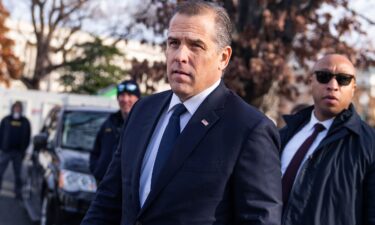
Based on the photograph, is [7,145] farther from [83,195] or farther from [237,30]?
[237,30]

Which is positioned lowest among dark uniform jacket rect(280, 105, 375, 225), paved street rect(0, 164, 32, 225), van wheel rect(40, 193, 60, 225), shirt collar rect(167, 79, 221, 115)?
paved street rect(0, 164, 32, 225)

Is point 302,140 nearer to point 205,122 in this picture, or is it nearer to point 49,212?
point 205,122

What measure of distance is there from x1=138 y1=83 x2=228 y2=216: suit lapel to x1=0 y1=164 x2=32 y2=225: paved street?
755 cm

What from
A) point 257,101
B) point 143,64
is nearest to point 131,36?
point 143,64

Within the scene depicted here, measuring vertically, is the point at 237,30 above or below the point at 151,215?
above

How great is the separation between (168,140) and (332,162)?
4.12 feet

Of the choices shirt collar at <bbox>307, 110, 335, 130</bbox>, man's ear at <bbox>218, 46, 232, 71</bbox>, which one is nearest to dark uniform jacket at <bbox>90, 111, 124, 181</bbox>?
shirt collar at <bbox>307, 110, 335, 130</bbox>

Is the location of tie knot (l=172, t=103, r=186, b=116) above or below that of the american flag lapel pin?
above

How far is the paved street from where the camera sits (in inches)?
367

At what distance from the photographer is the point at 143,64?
25.0 feet

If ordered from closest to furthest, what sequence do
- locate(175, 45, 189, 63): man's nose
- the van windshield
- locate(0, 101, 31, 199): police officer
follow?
locate(175, 45, 189, 63): man's nose, the van windshield, locate(0, 101, 31, 199): police officer

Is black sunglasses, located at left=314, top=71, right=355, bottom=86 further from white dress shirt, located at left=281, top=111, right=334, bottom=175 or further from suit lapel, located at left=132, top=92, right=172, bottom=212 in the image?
suit lapel, located at left=132, top=92, right=172, bottom=212

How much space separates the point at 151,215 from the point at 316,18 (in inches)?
226

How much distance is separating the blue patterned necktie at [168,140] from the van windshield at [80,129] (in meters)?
5.76
